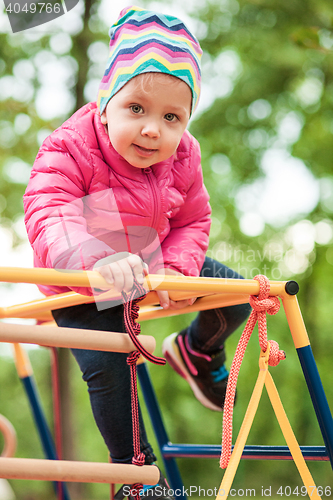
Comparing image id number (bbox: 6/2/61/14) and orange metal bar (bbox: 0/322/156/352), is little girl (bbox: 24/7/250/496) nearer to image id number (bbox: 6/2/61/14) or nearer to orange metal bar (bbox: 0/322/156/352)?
orange metal bar (bbox: 0/322/156/352)

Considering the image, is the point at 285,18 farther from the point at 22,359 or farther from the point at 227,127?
the point at 22,359

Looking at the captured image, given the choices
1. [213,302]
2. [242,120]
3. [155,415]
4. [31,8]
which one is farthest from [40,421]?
[242,120]

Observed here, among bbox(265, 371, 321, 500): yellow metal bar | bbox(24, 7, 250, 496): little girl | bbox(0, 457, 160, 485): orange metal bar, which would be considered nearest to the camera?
bbox(0, 457, 160, 485): orange metal bar

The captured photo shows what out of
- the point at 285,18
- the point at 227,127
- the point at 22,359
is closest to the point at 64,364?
the point at 22,359

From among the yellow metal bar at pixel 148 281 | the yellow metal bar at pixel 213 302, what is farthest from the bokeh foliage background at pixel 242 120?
the yellow metal bar at pixel 148 281

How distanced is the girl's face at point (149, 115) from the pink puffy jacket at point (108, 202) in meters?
0.08

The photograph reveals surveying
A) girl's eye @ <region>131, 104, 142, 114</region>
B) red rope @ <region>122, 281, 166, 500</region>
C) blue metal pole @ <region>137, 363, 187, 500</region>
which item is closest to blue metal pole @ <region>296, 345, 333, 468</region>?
red rope @ <region>122, 281, 166, 500</region>

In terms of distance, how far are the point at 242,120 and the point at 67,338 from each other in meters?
3.42

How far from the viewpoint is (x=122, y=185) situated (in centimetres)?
98

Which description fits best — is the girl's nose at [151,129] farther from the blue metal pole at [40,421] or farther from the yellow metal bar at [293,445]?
the blue metal pole at [40,421]

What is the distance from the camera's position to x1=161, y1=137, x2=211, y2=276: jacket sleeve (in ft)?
3.38

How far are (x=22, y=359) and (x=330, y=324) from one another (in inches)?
171
